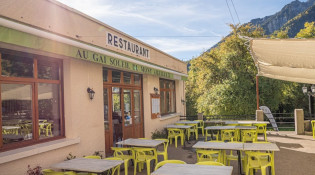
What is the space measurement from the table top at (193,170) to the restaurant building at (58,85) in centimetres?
241

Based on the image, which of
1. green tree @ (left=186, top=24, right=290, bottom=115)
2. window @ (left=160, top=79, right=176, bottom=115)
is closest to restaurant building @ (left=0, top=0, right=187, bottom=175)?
window @ (left=160, top=79, right=176, bottom=115)

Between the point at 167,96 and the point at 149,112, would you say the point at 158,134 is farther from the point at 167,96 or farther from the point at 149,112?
the point at 167,96

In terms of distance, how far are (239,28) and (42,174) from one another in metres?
18.8

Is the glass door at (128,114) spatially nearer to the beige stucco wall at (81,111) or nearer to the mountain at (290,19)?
the beige stucco wall at (81,111)

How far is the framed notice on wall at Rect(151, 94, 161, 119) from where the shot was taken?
10.2 m

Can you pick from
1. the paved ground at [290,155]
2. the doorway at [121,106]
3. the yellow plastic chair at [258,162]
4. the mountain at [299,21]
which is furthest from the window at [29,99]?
the mountain at [299,21]

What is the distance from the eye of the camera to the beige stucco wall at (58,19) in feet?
14.3

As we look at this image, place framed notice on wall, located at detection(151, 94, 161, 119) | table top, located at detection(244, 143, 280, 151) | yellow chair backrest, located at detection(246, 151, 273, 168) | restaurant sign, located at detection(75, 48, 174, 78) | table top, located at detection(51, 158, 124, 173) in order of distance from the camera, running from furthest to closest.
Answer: framed notice on wall, located at detection(151, 94, 161, 119) → restaurant sign, located at detection(75, 48, 174, 78) → table top, located at detection(244, 143, 280, 151) → yellow chair backrest, located at detection(246, 151, 273, 168) → table top, located at detection(51, 158, 124, 173)

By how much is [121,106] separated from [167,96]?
16.0ft

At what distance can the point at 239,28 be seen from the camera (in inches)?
790

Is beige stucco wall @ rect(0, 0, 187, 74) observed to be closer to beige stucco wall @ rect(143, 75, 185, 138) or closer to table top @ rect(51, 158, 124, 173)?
beige stucco wall @ rect(143, 75, 185, 138)

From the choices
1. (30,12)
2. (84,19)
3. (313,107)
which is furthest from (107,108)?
(313,107)

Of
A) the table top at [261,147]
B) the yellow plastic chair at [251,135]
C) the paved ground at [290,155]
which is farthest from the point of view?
the yellow plastic chair at [251,135]

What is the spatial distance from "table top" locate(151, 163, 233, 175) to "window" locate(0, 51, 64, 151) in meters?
2.60
